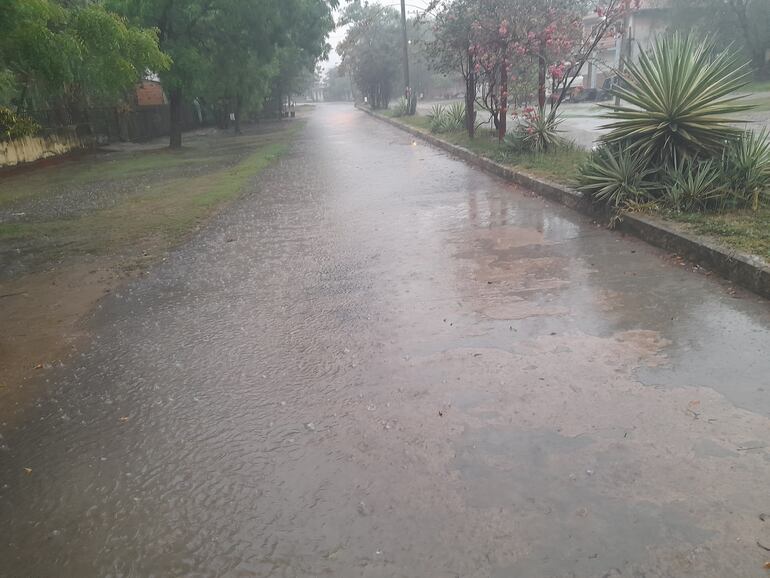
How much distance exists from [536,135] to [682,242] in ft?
22.0

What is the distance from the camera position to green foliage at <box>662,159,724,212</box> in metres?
6.30

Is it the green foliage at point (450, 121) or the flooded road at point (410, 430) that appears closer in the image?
the flooded road at point (410, 430)

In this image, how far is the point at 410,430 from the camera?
3.09 meters

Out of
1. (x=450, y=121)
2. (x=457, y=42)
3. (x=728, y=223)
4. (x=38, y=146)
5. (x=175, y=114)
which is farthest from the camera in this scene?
(x=175, y=114)

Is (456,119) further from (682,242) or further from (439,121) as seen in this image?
(682,242)

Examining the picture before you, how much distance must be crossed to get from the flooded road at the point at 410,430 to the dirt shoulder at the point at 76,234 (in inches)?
15.2

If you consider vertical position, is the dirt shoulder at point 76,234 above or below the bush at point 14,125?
below

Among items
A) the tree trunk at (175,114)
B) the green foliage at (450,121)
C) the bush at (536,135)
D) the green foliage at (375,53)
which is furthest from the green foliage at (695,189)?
the green foliage at (375,53)

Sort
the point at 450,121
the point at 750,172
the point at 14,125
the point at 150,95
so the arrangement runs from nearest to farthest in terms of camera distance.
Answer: the point at 750,172, the point at 14,125, the point at 450,121, the point at 150,95

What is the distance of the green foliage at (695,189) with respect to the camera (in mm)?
6297

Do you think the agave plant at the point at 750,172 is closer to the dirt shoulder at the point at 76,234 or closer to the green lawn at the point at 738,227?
the green lawn at the point at 738,227

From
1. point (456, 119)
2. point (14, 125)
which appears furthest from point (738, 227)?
point (14, 125)

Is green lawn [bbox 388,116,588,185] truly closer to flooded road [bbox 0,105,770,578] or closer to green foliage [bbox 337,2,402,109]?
flooded road [bbox 0,105,770,578]

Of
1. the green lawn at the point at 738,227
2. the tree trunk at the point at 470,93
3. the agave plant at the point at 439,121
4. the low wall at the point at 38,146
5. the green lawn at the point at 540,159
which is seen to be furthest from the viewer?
the agave plant at the point at 439,121
